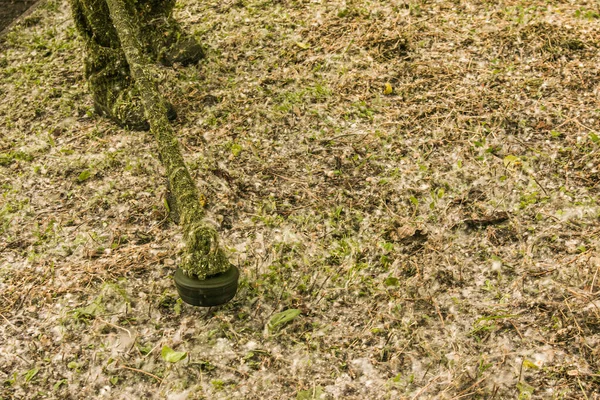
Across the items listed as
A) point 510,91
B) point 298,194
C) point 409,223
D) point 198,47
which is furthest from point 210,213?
point 510,91

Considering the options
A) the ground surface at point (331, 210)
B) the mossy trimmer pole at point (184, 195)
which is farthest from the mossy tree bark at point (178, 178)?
the ground surface at point (331, 210)

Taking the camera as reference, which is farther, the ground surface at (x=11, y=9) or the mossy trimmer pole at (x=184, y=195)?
the ground surface at (x=11, y=9)

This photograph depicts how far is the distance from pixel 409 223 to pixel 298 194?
80cm

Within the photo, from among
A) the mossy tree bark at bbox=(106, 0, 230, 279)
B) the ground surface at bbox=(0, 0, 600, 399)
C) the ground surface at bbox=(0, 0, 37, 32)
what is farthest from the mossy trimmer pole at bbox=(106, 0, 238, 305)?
the ground surface at bbox=(0, 0, 37, 32)

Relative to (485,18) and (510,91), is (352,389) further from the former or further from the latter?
(485,18)

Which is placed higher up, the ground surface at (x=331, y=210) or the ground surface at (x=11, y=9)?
the ground surface at (x=11, y=9)

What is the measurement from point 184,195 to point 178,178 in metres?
0.12

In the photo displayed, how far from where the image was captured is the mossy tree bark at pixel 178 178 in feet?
10.4

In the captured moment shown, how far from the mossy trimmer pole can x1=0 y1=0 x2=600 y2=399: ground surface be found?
30 centimetres

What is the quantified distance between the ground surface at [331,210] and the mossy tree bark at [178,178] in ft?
1.26

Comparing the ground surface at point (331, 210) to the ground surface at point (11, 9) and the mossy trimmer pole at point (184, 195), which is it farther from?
the ground surface at point (11, 9)

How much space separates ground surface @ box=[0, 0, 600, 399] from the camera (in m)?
3.12

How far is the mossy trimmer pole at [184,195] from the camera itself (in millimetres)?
3186

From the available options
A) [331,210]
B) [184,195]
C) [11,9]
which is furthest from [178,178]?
[11,9]
